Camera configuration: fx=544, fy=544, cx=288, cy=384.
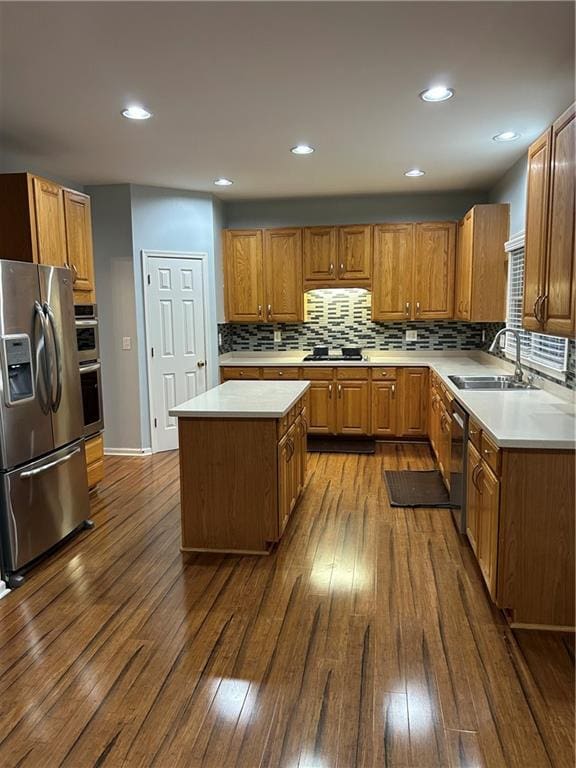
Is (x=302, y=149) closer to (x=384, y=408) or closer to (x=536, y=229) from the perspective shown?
(x=536, y=229)

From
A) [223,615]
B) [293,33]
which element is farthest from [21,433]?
[293,33]

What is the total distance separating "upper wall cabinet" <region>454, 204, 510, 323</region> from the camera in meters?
4.76

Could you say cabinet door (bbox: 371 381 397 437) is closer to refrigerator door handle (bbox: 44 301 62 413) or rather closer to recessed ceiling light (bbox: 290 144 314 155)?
recessed ceiling light (bbox: 290 144 314 155)

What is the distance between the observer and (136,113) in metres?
3.20

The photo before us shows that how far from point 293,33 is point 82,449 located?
109 inches

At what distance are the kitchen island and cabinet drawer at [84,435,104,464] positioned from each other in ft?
4.31

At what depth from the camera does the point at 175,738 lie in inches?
73.4

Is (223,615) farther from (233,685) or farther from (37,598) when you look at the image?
(37,598)

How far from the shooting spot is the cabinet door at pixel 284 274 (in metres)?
5.93

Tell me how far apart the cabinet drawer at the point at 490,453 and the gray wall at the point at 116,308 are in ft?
12.0

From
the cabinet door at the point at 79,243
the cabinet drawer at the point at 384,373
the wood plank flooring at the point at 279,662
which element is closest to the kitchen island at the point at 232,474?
the wood plank flooring at the point at 279,662

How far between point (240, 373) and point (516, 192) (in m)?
3.17

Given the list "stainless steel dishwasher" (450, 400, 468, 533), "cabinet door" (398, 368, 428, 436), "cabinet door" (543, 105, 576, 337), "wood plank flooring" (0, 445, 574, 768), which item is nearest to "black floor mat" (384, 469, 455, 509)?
"stainless steel dishwasher" (450, 400, 468, 533)

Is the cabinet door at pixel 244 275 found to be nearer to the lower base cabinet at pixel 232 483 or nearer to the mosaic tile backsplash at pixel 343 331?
the mosaic tile backsplash at pixel 343 331
